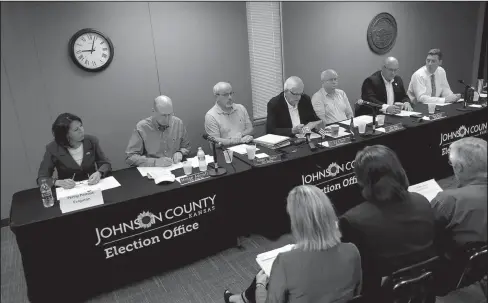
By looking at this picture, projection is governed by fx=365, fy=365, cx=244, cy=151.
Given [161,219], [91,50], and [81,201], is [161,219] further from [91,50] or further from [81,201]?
[91,50]

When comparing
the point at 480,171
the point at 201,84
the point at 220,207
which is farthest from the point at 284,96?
the point at 480,171

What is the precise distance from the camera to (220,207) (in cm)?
296

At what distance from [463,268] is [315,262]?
2.82 feet

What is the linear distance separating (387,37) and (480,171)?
16.2 feet

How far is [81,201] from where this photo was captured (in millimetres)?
2465

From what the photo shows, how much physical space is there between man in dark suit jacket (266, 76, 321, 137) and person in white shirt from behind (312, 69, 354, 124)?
145mm

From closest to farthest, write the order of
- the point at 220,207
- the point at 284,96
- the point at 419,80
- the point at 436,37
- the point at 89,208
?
the point at 89,208 < the point at 220,207 < the point at 284,96 < the point at 419,80 < the point at 436,37

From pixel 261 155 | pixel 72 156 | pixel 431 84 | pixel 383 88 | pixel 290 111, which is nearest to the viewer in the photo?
pixel 72 156

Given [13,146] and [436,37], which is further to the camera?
[436,37]

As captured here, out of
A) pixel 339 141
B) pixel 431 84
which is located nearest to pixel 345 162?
pixel 339 141

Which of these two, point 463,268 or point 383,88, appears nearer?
point 463,268

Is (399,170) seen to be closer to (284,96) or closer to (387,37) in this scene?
(284,96)

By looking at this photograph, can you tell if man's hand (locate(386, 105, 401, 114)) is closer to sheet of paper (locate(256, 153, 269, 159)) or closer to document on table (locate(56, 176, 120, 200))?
sheet of paper (locate(256, 153, 269, 159))

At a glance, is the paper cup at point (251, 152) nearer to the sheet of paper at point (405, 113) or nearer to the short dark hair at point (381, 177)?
the short dark hair at point (381, 177)
